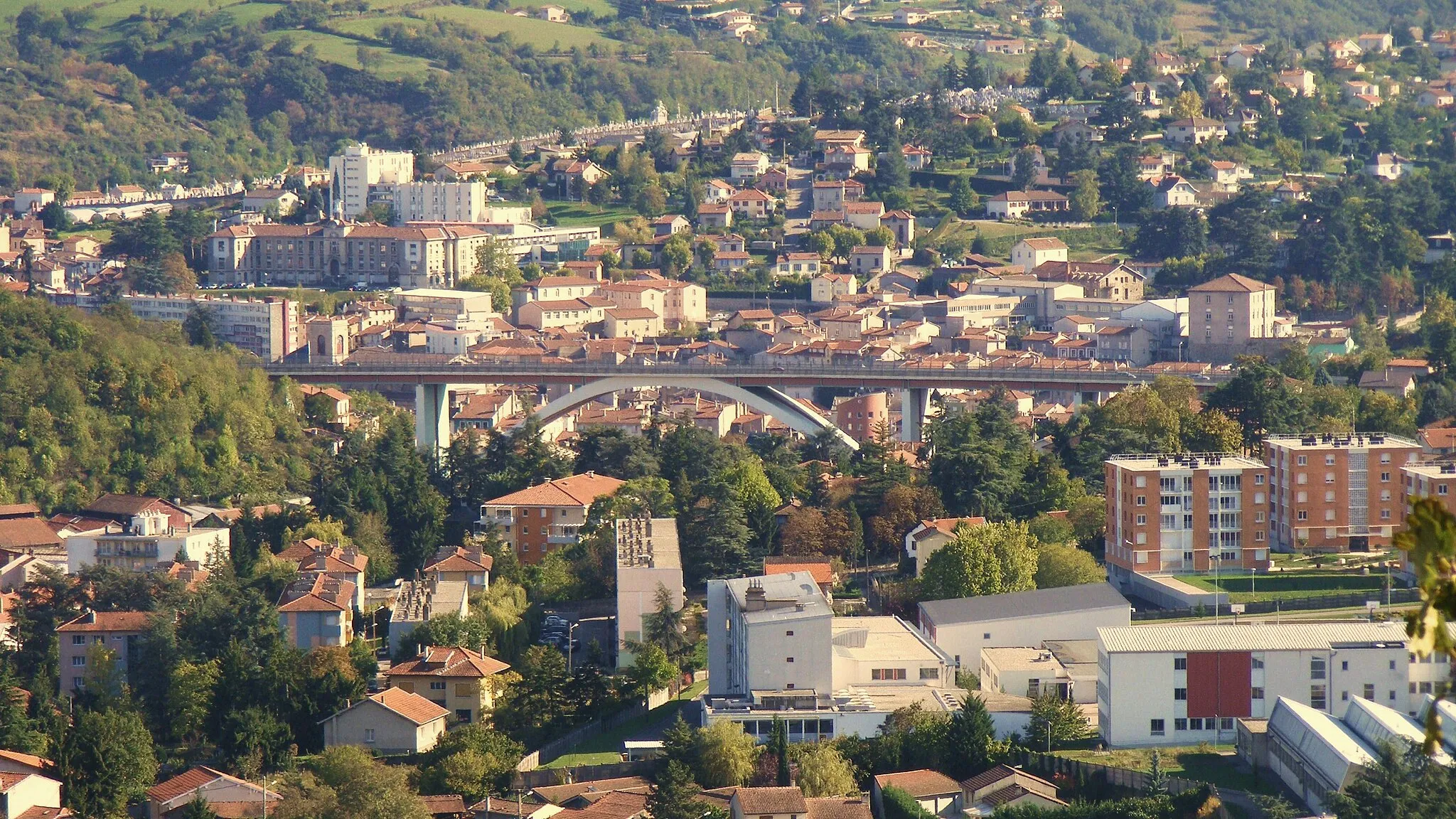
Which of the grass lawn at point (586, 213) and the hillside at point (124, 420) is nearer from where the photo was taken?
the hillside at point (124, 420)

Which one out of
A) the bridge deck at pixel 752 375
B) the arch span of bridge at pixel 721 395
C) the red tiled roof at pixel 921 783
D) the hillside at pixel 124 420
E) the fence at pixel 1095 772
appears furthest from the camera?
the arch span of bridge at pixel 721 395

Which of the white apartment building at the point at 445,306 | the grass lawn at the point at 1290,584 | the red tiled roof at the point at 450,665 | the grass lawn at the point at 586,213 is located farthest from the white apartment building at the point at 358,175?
the grass lawn at the point at 1290,584

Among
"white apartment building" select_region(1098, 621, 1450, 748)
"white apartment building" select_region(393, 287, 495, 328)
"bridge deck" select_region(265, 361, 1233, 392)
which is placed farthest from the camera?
"white apartment building" select_region(393, 287, 495, 328)

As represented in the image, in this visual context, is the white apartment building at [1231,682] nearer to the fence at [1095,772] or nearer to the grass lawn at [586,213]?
the fence at [1095,772]

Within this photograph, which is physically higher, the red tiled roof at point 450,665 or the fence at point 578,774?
the red tiled roof at point 450,665

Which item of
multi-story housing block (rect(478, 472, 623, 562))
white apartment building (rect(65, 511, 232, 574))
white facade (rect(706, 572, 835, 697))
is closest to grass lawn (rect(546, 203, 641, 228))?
multi-story housing block (rect(478, 472, 623, 562))

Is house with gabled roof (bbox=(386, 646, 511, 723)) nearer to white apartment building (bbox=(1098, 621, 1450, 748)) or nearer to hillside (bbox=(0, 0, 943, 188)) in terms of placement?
white apartment building (bbox=(1098, 621, 1450, 748))

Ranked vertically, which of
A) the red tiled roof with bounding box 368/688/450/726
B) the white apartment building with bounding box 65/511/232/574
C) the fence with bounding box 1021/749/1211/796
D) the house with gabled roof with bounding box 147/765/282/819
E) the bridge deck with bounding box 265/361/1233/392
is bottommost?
Answer: the house with gabled roof with bounding box 147/765/282/819

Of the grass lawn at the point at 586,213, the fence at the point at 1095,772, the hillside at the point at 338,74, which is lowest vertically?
the fence at the point at 1095,772
